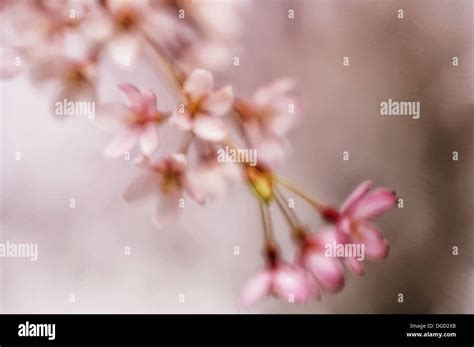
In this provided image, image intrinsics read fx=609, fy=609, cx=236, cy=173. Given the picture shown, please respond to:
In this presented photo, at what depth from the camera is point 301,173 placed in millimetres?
803

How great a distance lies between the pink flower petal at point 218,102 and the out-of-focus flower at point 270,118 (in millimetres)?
15

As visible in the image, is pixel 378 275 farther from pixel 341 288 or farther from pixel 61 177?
pixel 61 177

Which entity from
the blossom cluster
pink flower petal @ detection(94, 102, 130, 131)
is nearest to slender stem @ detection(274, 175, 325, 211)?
the blossom cluster

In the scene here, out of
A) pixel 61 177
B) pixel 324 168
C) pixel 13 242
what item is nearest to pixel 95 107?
pixel 61 177

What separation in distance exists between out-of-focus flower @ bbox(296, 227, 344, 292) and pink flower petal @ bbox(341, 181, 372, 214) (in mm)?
33

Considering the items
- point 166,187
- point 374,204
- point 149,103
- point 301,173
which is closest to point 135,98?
point 149,103

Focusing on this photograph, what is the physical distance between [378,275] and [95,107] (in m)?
0.44

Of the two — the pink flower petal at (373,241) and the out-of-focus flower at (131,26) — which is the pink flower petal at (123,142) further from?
the pink flower petal at (373,241)

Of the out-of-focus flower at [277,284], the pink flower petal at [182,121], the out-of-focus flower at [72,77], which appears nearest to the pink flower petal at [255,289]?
the out-of-focus flower at [277,284]

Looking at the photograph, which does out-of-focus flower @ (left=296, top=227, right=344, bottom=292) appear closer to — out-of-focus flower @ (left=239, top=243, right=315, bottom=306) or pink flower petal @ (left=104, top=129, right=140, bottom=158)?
out-of-focus flower @ (left=239, top=243, right=315, bottom=306)

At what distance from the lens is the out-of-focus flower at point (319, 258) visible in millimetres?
796

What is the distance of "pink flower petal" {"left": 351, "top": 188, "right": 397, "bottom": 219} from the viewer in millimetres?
796

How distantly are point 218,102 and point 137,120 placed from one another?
4.3 inches
